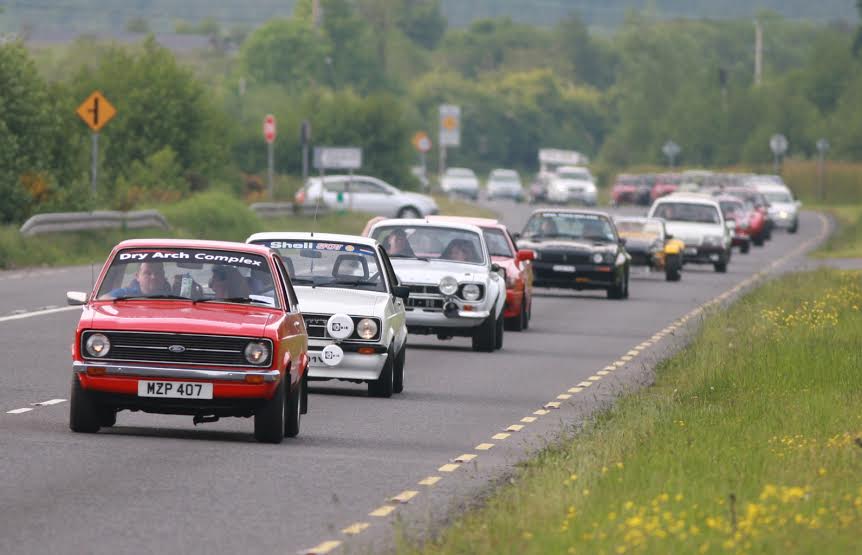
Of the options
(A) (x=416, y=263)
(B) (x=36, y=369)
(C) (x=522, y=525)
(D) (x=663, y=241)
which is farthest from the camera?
(D) (x=663, y=241)

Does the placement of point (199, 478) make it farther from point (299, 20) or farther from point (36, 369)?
point (299, 20)

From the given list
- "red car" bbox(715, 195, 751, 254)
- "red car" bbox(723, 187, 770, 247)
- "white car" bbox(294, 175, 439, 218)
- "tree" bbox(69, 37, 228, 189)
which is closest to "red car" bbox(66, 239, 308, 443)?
"red car" bbox(715, 195, 751, 254)

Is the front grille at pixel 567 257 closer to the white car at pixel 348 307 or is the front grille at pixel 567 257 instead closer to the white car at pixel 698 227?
the white car at pixel 698 227

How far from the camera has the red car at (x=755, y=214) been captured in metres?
65.7

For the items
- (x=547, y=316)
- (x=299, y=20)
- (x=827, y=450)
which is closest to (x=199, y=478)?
(x=827, y=450)

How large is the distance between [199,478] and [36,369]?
8106 mm

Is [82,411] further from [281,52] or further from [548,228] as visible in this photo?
[281,52]

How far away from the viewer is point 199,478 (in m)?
13.4

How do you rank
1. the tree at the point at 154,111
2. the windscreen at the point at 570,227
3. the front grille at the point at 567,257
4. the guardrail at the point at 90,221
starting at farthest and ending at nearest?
the tree at the point at 154,111 → the guardrail at the point at 90,221 → the windscreen at the point at 570,227 → the front grille at the point at 567,257

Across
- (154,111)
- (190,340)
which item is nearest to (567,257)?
(190,340)

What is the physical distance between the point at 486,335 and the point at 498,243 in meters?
4.45

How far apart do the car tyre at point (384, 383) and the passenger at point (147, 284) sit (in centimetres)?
394

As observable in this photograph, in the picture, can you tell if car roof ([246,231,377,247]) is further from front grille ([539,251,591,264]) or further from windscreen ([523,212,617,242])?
windscreen ([523,212,617,242])

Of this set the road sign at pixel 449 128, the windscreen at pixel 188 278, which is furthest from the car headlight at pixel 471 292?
the road sign at pixel 449 128
